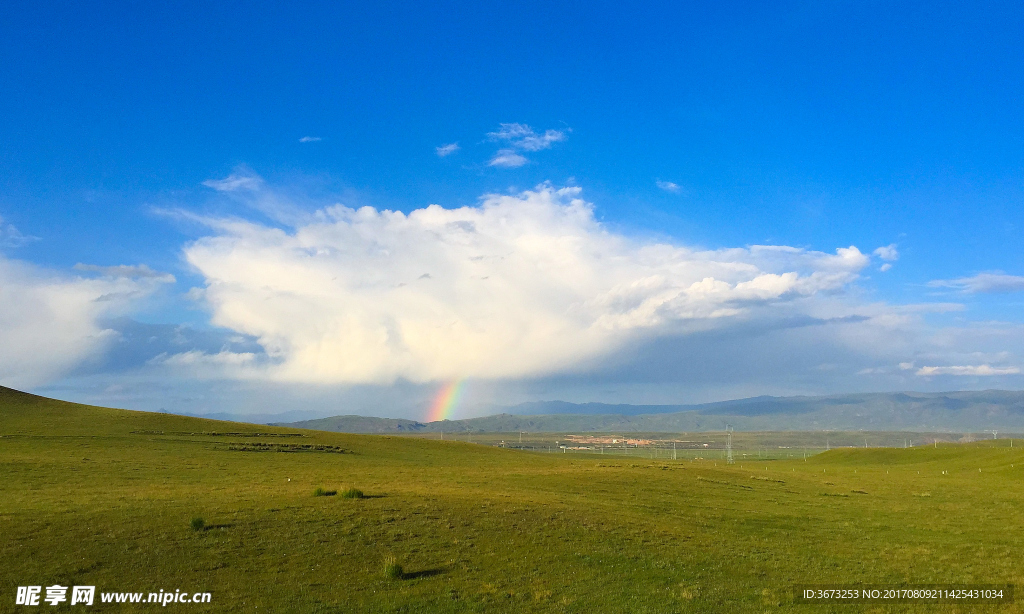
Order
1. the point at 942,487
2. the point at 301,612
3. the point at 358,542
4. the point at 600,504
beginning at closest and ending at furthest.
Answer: the point at 301,612
the point at 358,542
the point at 600,504
the point at 942,487

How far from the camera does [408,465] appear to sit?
221ft

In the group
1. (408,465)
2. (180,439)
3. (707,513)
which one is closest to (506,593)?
(707,513)

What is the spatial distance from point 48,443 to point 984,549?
244 ft

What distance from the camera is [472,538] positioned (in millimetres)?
26516

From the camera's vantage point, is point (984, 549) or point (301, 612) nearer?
point (301, 612)

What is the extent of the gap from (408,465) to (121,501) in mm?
37912

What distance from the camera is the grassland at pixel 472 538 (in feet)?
64.9

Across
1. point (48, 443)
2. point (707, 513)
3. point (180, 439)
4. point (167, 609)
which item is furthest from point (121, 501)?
point (180, 439)

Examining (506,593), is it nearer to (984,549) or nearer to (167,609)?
(167,609)

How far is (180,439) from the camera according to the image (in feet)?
244

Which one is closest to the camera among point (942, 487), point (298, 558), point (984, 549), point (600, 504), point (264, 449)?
point (298, 558)

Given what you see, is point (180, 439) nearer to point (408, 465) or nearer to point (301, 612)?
point (408, 465)

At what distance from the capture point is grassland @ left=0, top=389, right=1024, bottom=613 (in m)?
19.8

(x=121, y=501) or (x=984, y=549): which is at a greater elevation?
(x=121, y=501)
